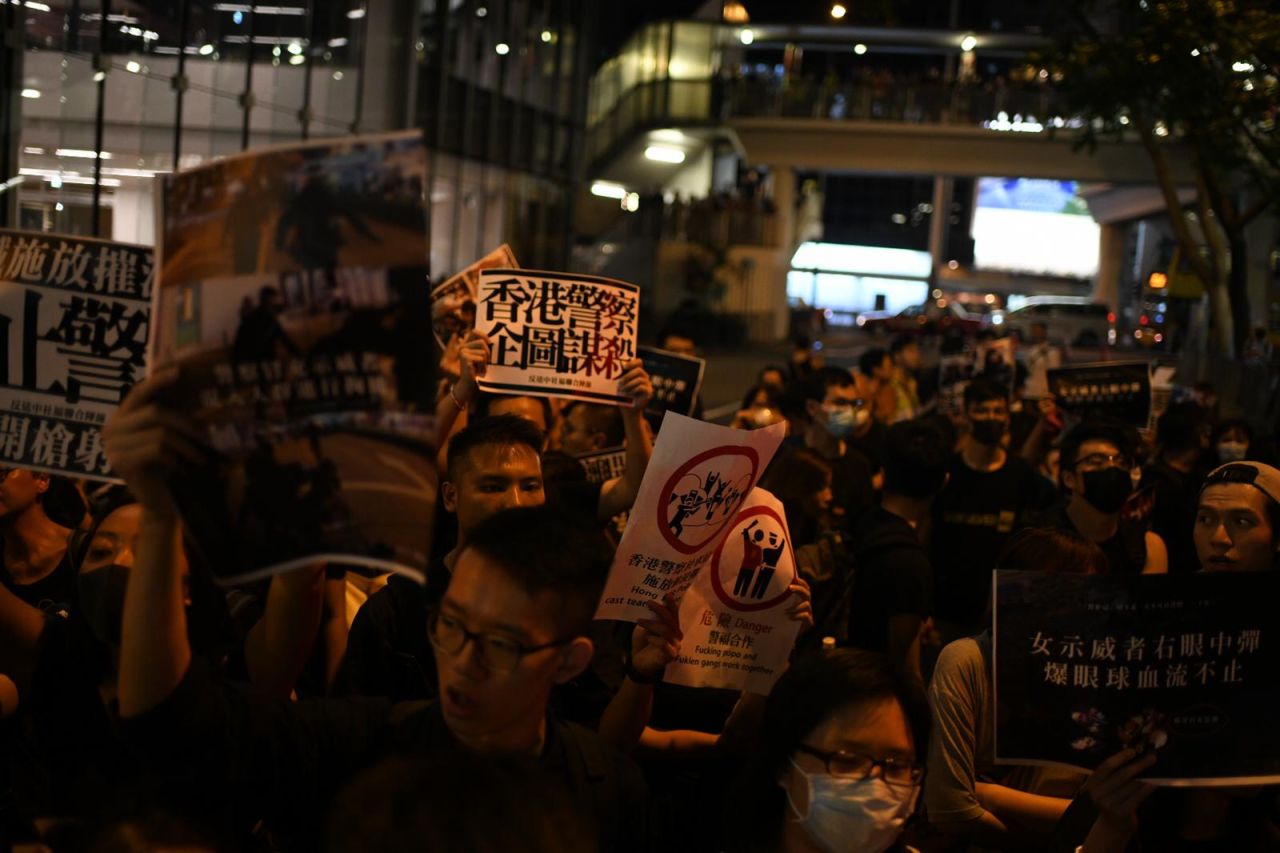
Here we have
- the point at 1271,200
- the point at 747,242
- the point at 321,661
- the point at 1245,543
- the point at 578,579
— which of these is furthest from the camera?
the point at 747,242

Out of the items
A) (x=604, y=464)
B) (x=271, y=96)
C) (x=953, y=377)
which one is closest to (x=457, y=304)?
(x=604, y=464)

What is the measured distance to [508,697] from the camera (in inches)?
110

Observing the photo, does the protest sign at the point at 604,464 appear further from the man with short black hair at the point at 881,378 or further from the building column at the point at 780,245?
the building column at the point at 780,245

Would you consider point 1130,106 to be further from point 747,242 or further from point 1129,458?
point 747,242

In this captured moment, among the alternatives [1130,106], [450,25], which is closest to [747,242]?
[450,25]

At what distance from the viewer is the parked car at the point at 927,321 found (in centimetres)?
5041

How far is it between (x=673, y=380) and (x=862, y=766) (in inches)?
187

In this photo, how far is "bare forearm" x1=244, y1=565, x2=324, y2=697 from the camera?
3.19 meters

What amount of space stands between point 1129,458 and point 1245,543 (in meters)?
1.78

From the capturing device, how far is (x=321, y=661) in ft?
13.5

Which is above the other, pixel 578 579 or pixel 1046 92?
pixel 1046 92

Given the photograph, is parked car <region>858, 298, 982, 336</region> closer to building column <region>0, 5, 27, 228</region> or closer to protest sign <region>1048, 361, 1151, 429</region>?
building column <region>0, 5, 27, 228</region>

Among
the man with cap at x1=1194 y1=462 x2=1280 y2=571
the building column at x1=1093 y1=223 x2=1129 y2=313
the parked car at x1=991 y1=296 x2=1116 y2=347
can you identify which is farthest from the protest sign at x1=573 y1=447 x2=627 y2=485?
the building column at x1=1093 y1=223 x2=1129 y2=313

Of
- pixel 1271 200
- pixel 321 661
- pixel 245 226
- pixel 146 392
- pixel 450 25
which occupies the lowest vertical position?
pixel 321 661
